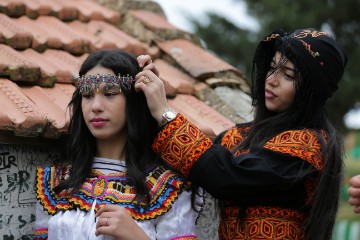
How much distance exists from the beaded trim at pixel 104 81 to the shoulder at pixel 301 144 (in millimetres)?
622

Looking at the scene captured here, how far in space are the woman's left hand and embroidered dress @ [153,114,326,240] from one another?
31cm

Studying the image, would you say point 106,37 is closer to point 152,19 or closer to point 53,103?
point 152,19

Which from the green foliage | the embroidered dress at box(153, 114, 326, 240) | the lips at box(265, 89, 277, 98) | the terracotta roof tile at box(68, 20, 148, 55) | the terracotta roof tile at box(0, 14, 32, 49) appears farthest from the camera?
the green foliage

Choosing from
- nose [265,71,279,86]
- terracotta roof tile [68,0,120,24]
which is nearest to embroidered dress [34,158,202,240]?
nose [265,71,279,86]

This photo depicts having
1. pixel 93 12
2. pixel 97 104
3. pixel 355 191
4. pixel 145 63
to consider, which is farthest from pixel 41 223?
pixel 93 12

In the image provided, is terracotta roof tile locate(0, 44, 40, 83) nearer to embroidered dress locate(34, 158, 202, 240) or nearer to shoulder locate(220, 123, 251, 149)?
embroidered dress locate(34, 158, 202, 240)

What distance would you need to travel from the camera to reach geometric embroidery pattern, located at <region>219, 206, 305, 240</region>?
8.40 feet

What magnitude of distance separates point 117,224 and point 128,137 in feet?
1.44

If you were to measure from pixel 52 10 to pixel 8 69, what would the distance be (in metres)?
1.16

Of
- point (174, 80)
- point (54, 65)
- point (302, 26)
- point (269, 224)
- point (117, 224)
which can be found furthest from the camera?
point (302, 26)

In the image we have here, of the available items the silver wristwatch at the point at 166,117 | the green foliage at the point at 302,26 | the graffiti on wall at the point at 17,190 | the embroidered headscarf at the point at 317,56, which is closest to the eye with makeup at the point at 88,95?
the silver wristwatch at the point at 166,117

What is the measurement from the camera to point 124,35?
157 inches

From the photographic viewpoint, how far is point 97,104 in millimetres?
2508

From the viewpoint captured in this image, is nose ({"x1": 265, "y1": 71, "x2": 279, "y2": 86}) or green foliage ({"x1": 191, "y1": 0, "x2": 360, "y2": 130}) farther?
green foliage ({"x1": 191, "y1": 0, "x2": 360, "y2": 130})
